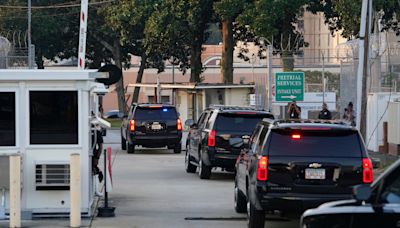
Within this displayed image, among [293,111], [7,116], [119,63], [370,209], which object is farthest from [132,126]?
[119,63]

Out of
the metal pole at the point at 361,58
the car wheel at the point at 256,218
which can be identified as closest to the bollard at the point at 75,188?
the car wheel at the point at 256,218

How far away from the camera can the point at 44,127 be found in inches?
530

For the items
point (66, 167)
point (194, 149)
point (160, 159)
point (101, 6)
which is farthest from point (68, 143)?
point (101, 6)

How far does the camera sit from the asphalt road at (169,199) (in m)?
13.8

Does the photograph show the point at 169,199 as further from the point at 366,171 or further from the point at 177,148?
the point at 177,148

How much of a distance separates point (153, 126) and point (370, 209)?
74.0 feet

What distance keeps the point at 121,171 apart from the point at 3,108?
32.3ft

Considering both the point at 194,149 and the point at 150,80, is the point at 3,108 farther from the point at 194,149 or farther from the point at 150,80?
the point at 150,80

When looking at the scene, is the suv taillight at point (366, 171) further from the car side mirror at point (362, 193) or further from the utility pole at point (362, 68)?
the utility pole at point (362, 68)

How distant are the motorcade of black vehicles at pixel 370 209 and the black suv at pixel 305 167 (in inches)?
172

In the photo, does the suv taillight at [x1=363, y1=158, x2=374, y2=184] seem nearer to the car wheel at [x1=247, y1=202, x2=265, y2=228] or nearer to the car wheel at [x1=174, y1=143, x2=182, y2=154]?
the car wheel at [x1=247, y1=202, x2=265, y2=228]

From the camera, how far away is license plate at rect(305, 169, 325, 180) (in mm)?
11836

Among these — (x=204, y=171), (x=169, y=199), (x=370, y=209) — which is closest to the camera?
(x=370, y=209)

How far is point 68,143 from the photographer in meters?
13.5
